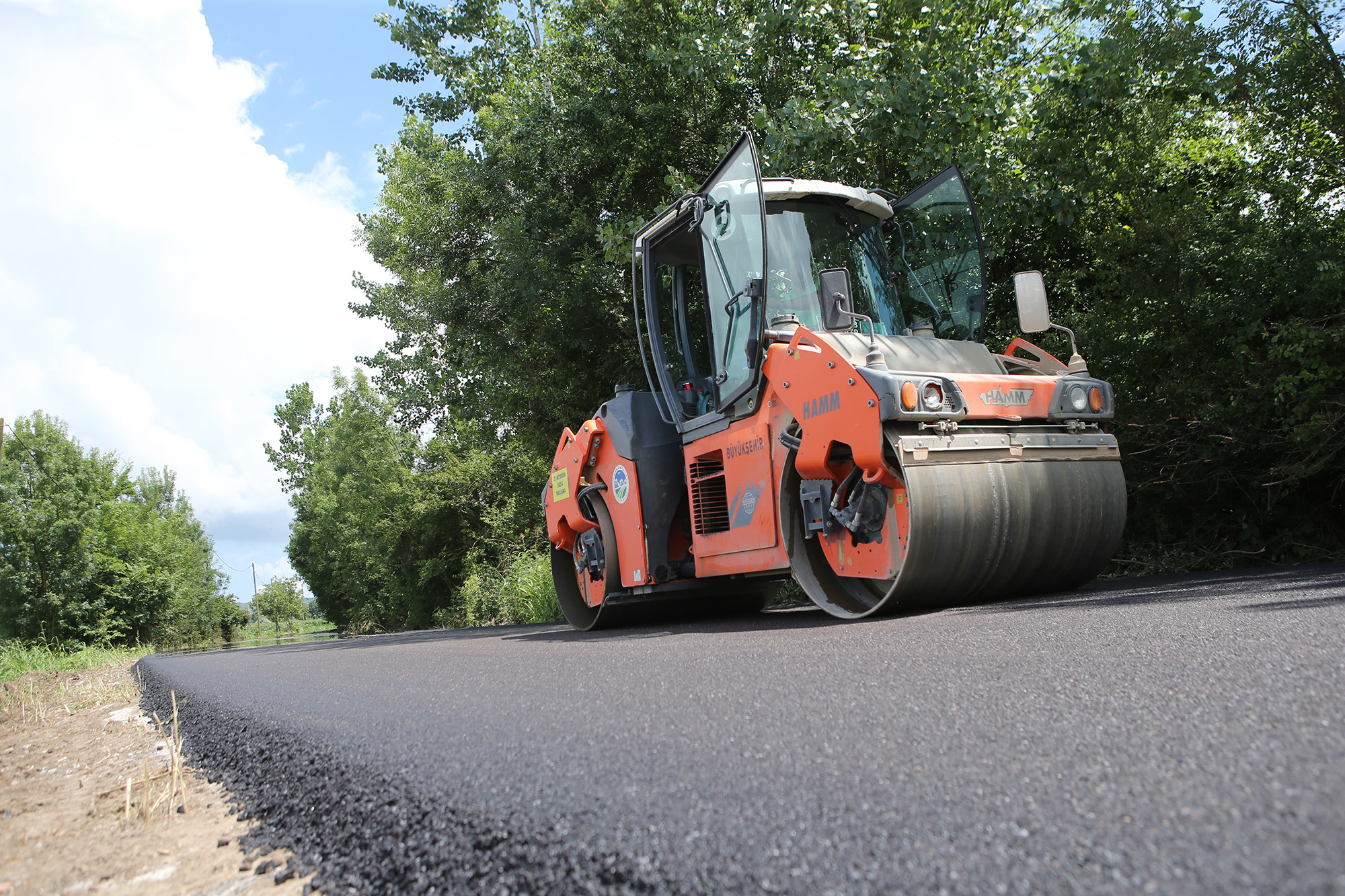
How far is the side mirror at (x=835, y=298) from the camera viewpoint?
489 cm

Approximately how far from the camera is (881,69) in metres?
8.37

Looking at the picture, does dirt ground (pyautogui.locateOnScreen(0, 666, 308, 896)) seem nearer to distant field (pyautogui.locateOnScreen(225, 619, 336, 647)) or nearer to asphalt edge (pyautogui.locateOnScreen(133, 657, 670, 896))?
asphalt edge (pyautogui.locateOnScreen(133, 657, 670, 896))

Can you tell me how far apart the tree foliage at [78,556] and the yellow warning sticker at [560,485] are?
28035mm

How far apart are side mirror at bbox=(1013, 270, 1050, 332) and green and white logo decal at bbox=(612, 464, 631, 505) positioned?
2908 millimetres

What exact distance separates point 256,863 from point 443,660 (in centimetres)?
329

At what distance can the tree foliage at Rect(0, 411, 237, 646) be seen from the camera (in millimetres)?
29359

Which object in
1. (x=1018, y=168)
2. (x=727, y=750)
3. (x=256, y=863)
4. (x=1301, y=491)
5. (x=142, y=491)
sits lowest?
(x=256, y=863)

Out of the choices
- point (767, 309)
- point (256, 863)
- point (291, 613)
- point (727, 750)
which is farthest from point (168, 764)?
point (291, 613)

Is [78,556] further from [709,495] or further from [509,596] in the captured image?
[709,495]

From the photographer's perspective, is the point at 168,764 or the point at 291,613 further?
the point at 291,613

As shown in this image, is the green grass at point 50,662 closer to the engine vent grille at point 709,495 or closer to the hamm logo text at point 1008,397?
the engine vent grille at point 709,495

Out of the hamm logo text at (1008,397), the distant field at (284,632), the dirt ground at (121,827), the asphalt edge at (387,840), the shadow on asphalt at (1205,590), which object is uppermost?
the hamm logo text at (1008,397)

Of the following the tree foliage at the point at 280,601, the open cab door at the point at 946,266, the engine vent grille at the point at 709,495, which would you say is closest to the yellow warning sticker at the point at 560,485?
the engine vent grille at the point at 709,495

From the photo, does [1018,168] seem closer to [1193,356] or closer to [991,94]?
[991,94]
